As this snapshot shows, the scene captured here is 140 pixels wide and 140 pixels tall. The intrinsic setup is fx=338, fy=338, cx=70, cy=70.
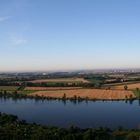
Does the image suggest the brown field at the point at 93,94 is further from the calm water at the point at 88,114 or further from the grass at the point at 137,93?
the calm water at the point at 88,114

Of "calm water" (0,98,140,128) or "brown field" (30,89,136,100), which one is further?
"brown field" (30,89,136,100)

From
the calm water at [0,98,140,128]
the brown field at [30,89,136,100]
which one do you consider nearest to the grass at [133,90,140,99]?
the brown field at [30,89,136,100]

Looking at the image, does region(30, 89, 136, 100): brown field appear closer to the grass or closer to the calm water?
the grass

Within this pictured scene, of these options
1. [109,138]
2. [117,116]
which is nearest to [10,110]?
[117,116]

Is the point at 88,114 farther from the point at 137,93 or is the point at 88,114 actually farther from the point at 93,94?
the point at 137,93

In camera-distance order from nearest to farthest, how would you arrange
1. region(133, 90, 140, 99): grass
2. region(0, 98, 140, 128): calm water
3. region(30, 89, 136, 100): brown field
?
region(0, 98, 140, 128): calm water < region(133, 90, 140, 99): grass < region(30, 89, 136, 100): brown field

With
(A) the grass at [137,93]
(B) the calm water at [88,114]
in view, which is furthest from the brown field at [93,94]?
(B) the calm water at [88,114]

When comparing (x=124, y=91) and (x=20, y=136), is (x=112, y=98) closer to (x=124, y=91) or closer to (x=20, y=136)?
(x=124, y=91)
